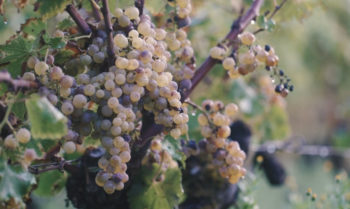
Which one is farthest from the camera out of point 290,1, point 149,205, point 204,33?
point 204,33

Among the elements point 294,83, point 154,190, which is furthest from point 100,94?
point 294,83

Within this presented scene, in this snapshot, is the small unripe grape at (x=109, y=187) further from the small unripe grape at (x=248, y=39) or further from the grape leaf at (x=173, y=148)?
the small unripe grape at (x=248, y=39)

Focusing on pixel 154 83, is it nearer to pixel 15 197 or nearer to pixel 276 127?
pixel 15 197

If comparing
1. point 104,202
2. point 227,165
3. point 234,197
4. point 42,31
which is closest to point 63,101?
point 42,31

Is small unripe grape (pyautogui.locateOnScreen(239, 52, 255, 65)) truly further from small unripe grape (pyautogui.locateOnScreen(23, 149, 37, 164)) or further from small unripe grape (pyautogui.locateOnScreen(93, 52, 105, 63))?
small unripe grape (pyautogui.locateOnScreen(23, 149, 37, 164))

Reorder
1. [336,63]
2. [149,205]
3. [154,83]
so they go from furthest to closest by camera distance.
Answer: [336,63] → [149,205] → [154,83]

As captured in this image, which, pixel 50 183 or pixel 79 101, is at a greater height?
pixel 79 101

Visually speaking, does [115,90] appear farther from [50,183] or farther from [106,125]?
[50,183]
